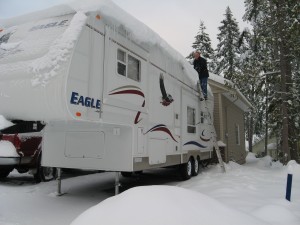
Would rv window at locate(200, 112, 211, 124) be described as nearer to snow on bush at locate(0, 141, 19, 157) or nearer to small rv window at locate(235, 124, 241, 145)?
small rv window at locate(235, 124, 241, 145)

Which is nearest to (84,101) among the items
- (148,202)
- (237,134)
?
(148,202)

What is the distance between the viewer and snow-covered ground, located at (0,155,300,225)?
322 centimetres

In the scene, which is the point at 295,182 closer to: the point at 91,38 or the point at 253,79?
the point at 253,79

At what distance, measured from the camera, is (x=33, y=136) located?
8.87 meters

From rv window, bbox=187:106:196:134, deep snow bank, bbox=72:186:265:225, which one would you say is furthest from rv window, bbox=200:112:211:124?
deep snow bank, bbox=72:186:265:225

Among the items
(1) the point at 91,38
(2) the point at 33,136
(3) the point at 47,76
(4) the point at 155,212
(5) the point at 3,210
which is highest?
(1) the point at 91,38

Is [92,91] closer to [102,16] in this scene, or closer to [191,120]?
[102,16]

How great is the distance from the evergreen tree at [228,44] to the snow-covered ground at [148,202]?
842 inches

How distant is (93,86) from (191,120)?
5.50m

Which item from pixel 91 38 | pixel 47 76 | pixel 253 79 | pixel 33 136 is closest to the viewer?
pixel 47 76

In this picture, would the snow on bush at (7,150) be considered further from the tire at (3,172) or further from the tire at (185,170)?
the tire at (185,170)

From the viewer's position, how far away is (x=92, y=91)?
5.64 m

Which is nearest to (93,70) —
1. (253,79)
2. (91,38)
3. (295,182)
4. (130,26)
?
(91,38)

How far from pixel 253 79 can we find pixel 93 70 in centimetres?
969
